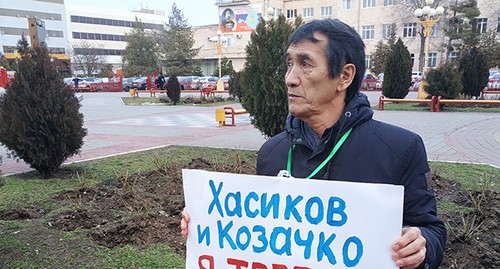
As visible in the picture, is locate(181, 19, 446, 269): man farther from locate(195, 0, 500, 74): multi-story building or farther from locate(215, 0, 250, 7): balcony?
locate(215, 0, 250, 7): balcony

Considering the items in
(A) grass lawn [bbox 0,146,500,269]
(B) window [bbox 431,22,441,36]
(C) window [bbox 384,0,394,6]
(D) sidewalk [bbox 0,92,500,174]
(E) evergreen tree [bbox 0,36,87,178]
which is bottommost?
(D) sidewalk [bbox 0,92,500,174]

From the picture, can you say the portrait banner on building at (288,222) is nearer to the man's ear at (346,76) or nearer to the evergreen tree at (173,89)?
the man's ear at (346,76)

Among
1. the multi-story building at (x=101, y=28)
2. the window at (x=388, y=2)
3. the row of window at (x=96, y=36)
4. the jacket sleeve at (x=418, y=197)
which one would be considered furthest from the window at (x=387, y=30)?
the row of window at (x=96, y=36)

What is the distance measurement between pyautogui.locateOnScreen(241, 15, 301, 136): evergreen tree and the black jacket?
541 centimetres

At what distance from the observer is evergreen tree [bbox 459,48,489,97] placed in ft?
58.6

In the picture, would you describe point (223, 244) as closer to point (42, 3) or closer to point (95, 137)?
point (95, 137)

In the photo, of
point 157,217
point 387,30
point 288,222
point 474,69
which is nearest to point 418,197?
point 288,222

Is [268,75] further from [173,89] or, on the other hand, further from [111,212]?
[173,89]

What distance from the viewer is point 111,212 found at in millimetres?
4609

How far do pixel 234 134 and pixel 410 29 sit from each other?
4697 cm

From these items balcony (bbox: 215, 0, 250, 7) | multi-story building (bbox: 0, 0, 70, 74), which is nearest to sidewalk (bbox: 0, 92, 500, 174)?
balcony (bbox: 215, 0, 250, 7)

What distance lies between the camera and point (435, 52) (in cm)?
4922

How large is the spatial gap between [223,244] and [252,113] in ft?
19.3

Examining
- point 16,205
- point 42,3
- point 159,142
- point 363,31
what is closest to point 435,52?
point 363,31
